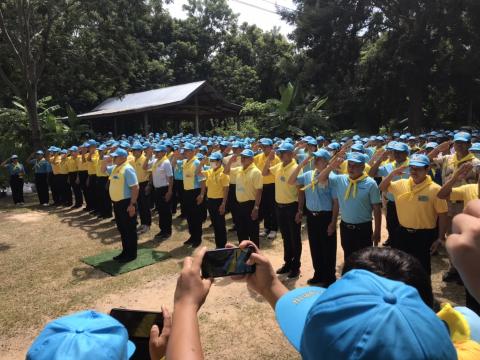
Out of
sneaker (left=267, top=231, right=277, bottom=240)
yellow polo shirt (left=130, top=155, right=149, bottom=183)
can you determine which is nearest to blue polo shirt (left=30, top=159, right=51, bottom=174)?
yellow polo shirt (left=130, top=155, right=149, bottom=183)

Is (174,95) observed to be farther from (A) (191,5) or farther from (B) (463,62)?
(A) (191,5)

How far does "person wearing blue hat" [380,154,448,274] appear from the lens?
4.62 metres

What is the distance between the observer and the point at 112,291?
19.1ft

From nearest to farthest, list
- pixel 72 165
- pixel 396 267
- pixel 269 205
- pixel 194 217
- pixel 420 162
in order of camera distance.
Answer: pixel 396 267 < pixel 420 162 < pixel 194 217 < pixel 269 205 < pixel 72 165

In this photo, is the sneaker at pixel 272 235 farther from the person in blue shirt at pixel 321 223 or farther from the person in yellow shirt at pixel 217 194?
the person in blue shirt at pixel 321 223

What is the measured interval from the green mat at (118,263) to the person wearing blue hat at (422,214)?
4.27 metres

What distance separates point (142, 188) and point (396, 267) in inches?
339

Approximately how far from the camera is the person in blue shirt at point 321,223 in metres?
5.43

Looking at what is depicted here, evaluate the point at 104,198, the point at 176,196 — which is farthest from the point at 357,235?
the point at 104,198

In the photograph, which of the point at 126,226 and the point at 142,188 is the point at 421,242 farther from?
the point at 142,188

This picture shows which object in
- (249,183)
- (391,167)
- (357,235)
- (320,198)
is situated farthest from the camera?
(391,167)

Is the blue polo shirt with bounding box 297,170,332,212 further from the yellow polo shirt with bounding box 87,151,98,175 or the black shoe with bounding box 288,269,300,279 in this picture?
the yellow polo shirt with bounding box 87,151,98,175

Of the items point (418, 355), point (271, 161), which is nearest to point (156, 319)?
point (418, 355)

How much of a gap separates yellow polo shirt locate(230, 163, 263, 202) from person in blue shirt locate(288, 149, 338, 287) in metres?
1.03
